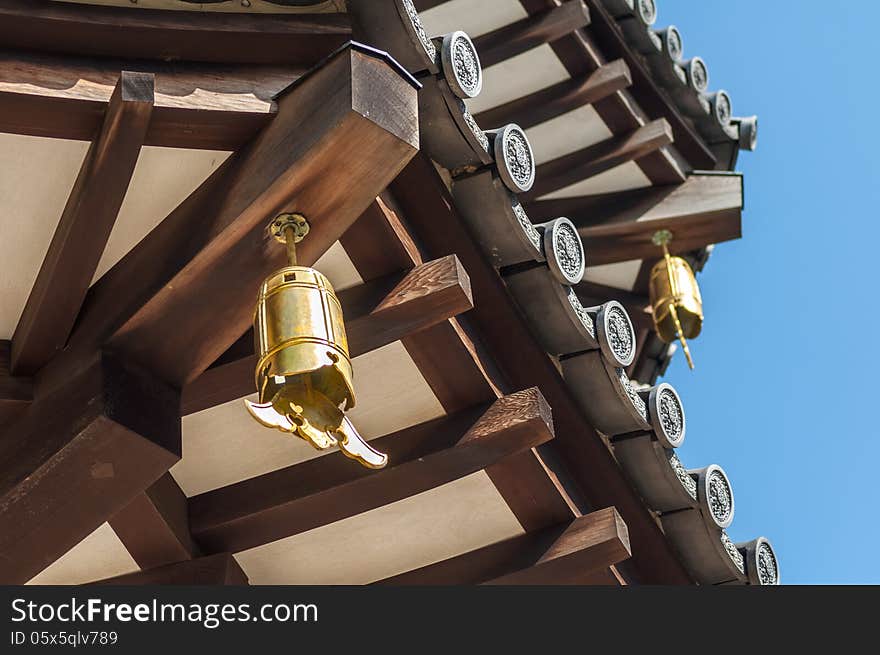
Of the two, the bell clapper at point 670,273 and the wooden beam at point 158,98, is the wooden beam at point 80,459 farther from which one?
the bell clapper at point 670,273

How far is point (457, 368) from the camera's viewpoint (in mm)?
6555

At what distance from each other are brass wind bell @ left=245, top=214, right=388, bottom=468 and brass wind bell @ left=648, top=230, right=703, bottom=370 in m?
5.65

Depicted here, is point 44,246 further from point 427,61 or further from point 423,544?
point 423,544

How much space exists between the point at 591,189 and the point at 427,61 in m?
4.73

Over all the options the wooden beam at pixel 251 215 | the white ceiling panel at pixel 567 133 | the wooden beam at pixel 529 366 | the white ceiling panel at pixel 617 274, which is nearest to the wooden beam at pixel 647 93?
the white ceiling panel at pixel 567 133

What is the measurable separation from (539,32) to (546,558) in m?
3.94

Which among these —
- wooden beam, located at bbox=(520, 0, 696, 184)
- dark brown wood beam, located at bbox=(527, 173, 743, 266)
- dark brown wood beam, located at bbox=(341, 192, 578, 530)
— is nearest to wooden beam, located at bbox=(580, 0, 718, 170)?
wooden beam, located at bbox=(520, 0, 696, 184)

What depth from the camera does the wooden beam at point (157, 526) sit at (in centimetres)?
655

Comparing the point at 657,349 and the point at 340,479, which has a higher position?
the point at 657,349

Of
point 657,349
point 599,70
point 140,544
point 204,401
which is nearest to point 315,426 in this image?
point 204,401

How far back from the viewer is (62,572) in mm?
6973

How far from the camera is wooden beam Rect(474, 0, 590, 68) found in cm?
984

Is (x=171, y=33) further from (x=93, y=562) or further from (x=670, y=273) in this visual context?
(x=670, y=273)

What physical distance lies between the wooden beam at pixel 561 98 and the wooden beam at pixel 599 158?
13.5 inches
